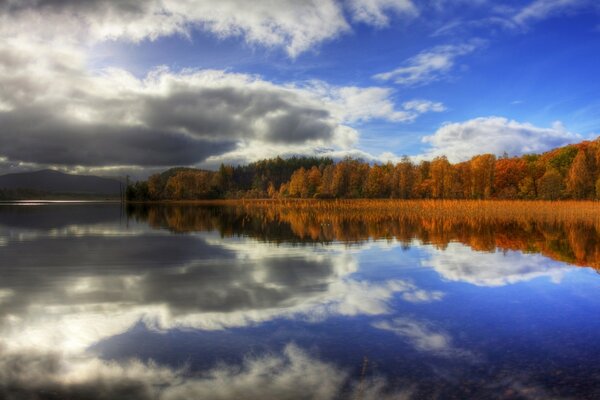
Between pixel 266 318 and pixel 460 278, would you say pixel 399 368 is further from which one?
pixel 460 278

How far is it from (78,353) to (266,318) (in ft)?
13.9

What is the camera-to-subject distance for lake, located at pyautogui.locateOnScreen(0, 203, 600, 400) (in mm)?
7169

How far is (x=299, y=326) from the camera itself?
33.5 ft

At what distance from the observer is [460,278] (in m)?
16.1

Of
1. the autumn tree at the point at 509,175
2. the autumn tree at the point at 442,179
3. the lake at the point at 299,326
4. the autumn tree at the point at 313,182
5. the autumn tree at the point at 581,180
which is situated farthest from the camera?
the autumn tree at the point at 313,182

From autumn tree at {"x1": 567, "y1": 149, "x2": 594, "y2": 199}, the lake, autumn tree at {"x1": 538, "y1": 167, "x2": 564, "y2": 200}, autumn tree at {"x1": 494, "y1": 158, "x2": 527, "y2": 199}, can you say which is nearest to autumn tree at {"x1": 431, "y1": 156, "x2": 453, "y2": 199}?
autumn tree at {"x1": 494, "y1": 158, "x2": 527, "y2": 199}

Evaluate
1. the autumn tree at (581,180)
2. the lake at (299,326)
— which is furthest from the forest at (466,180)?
the lake at (299,326)

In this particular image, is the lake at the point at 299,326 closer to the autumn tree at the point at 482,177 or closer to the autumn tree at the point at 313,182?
the autumn tree at the point at 482,177

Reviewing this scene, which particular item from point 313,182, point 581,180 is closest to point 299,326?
point 581,180

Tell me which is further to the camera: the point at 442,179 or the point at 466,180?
the point at 442,179

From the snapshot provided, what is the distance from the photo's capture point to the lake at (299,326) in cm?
717

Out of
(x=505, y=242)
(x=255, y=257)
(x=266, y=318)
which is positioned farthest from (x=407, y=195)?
(x=266, y=318)

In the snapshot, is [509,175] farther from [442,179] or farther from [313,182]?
[313,182]

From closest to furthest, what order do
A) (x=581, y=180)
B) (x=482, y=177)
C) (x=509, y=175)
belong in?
(x=581, y=180) → (x=482, y=177) → (x=509, y=175)
